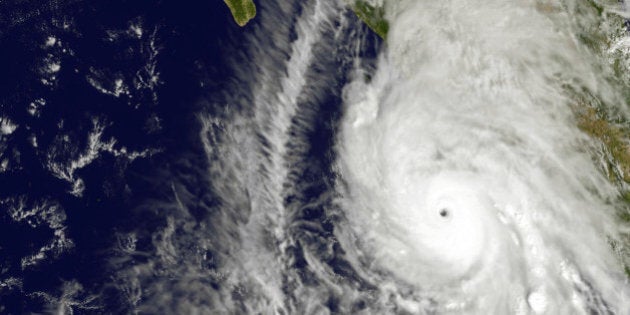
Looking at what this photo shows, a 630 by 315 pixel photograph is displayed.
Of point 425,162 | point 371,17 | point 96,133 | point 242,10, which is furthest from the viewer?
point 371,17

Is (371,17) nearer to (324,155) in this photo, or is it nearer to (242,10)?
(242,10)

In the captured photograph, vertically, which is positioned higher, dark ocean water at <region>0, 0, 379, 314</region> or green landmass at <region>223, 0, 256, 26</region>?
green landmass at <region>223, 0, 256, 26</region>

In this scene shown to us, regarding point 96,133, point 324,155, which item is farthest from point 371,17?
point 96,133

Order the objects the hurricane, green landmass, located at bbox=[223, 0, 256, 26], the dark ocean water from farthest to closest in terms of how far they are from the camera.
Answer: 1. green landmass, located at bbox=[223, 0, 256, 26]
2. the hurricane
3. the dark ocean water

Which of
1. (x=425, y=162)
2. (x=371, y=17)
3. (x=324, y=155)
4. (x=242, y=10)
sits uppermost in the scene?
(x=242, y=10)

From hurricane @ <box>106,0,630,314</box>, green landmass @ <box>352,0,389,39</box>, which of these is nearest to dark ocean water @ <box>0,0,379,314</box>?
hurricane @ <box>106,0,630,314</box>

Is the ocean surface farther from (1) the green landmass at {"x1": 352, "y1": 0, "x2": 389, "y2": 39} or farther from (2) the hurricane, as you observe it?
(1) the green landmass at {"x1": 352, "y1": 0, "x2": 389, "y2": 39}
